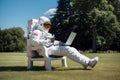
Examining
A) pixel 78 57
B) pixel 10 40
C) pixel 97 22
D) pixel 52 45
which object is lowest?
pixel 78 57

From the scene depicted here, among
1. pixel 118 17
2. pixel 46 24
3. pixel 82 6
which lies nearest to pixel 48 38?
pixel 46 24

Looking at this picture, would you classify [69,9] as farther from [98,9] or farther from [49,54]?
[49,54]

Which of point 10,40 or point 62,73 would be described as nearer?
point 62,73

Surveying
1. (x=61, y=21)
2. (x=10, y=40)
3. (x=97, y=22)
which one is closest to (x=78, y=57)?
(x=10, y=40)

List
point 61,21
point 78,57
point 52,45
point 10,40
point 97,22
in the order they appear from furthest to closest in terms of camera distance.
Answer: point 61,21 < point 97,22 < point 10,40 < point 52,45 < point 78,57

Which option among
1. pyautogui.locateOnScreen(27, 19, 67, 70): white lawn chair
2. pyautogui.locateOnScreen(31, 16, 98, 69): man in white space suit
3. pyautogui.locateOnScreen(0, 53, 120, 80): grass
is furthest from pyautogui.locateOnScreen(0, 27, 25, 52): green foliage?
pyautogui.locateOnScreen(0, 53, 120, 80): grass

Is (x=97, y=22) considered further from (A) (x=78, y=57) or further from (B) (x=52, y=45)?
(A) (x=78, y=57)

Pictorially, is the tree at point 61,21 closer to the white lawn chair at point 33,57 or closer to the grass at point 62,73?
the white lawn chair at point 33,57

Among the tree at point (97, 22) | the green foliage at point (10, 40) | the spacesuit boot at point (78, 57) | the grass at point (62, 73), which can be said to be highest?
the tree at point (97, 22)

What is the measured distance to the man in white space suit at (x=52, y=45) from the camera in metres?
7.97

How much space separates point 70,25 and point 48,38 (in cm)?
3447

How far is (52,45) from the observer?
8.38 m

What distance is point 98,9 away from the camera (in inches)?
1672

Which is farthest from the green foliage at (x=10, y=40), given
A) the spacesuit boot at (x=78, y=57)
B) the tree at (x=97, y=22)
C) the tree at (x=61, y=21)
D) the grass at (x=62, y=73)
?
the spacesuit boot at (x=78, y=57)
